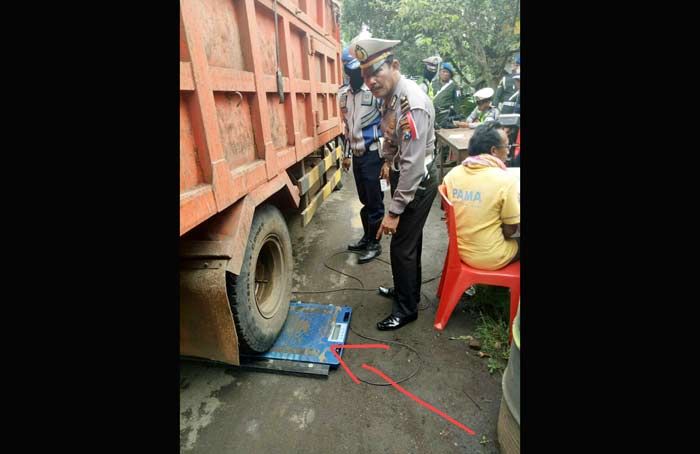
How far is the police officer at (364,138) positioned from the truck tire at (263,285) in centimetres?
116

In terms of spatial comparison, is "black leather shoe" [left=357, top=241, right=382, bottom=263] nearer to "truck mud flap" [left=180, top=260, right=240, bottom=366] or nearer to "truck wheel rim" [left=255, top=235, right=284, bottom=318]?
"truck wheel rim" [left=255, top=235, right=284, bottom=318]

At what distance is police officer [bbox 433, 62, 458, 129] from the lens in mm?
6105

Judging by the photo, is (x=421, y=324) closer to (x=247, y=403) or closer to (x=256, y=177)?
(x=247, y=403)

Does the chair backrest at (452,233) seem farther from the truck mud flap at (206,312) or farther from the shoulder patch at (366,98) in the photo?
the truck mud flap at (206,312)

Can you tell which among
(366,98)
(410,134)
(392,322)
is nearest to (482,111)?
(366,98)

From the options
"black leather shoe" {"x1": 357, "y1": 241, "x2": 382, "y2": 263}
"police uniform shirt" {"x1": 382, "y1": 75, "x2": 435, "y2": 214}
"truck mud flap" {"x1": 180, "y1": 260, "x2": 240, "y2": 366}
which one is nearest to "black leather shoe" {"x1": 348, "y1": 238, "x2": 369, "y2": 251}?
"black leather shoe" {"x1": 357, "y1": 241, "x2": 382, "y2": 263}

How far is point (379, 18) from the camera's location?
1543 centimetres

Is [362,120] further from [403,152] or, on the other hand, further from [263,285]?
[263,285]

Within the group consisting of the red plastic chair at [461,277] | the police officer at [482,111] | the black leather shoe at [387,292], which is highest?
the police officer at [482,111]

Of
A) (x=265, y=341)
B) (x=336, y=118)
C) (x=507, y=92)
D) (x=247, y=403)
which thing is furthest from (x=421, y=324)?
(x=507, y=92)

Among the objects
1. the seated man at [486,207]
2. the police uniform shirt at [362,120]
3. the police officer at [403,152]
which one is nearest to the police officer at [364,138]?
the police uniform shirt at [362,120]

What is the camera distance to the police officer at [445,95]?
6.11 meters
